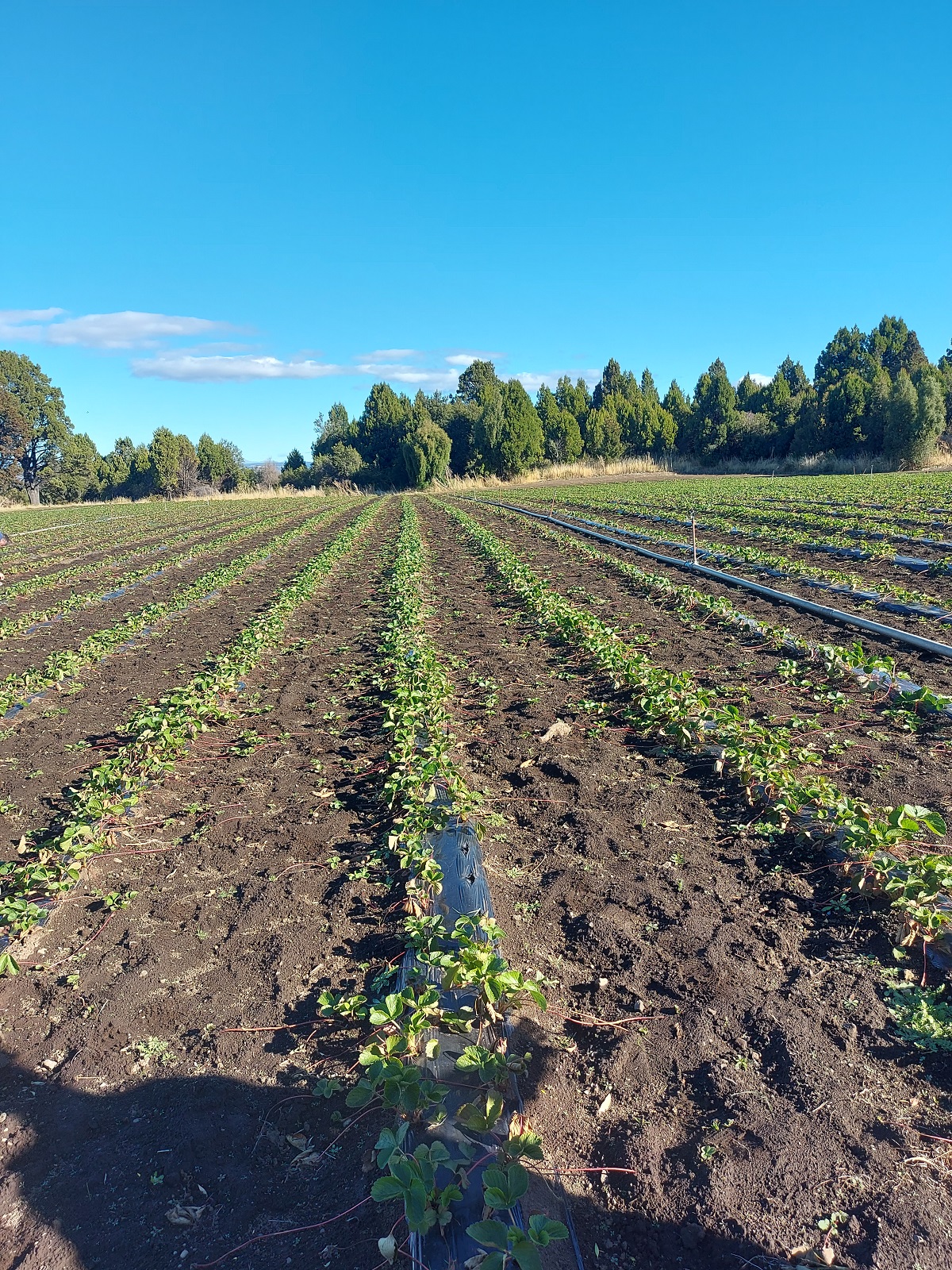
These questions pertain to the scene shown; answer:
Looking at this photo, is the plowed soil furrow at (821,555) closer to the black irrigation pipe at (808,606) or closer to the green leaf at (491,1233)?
the black irrigation pipe at (808,606)

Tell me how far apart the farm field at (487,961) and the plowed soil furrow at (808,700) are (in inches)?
1.6

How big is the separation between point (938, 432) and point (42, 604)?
146ft

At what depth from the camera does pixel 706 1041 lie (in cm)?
266

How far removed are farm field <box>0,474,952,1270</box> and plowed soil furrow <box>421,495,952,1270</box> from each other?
0.01 m

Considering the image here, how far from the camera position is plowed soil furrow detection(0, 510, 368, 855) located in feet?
16.9

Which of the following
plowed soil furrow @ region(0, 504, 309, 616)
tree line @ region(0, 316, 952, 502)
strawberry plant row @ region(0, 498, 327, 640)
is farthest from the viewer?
tree line @ region(0, 316, 952, 502)

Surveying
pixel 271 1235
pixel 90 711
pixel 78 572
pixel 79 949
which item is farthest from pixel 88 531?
pixel 271 1235

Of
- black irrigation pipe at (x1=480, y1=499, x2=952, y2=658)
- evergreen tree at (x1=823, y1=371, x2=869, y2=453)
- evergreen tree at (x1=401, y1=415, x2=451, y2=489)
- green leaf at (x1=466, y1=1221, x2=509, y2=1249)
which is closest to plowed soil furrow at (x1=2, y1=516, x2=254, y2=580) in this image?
black irrigation pipe at (x1=480, y1=499, x2=952, y2=658)

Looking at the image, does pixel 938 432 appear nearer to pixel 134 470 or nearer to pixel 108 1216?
pixel 108 1216

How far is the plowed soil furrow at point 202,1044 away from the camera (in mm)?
2141

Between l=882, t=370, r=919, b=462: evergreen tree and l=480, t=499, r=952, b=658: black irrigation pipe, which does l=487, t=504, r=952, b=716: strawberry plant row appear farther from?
l=882, t=370, r=919, b=462: evergreen tree

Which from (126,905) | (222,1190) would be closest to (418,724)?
(126,905)

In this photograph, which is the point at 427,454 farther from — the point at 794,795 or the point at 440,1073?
the point at 440,1073

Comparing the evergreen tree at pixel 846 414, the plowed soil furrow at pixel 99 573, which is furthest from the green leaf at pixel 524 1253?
the evergreen tree at pixel 846 414
